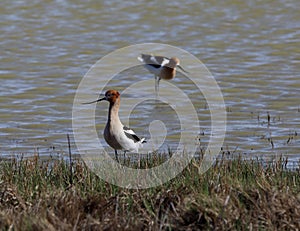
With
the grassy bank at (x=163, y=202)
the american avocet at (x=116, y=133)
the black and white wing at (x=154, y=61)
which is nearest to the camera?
the grassy bank at (x=163, y=202)

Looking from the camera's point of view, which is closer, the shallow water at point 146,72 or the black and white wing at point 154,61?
the shallow water at point 146,72

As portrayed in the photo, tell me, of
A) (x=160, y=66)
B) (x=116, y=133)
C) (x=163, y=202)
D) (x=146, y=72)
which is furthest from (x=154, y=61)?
(x=163, y=202)

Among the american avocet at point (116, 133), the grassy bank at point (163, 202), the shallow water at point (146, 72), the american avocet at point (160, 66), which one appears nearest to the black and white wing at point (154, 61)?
the american avocet at point (160, 66)

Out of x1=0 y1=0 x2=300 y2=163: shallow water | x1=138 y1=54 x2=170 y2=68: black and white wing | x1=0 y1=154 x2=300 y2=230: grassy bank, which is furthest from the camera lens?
x1=138 y1=54 x2=170 y2=68: black and white wing

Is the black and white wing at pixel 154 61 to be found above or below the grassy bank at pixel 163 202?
below

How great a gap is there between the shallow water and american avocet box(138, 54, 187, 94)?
0.29 metres

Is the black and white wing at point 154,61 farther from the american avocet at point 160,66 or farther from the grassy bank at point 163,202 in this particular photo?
the grassy bank at point 163,202

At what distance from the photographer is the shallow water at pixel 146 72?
9.36 metres

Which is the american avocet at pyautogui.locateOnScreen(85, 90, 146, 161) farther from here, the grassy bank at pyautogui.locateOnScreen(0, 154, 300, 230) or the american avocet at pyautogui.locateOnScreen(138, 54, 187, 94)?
the american avocet at pyautogui.locateOnScreen(138, 54, 187, 94)

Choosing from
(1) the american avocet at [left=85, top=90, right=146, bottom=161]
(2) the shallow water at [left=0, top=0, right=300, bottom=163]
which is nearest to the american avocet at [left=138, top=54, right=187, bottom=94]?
(2) the shallow water at [left=0, top=0, right=300, bottom=163]

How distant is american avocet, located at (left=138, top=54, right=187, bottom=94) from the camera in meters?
11.4

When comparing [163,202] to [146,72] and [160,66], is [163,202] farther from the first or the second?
[146,72]

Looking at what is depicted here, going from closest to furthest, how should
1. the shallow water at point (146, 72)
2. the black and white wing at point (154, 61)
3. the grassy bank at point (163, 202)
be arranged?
the grassy bank at point (163, 202), the shallow water at point (146, 72), the black and white wing at point (154, 61)

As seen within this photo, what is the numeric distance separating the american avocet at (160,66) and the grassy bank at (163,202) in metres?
5.19
